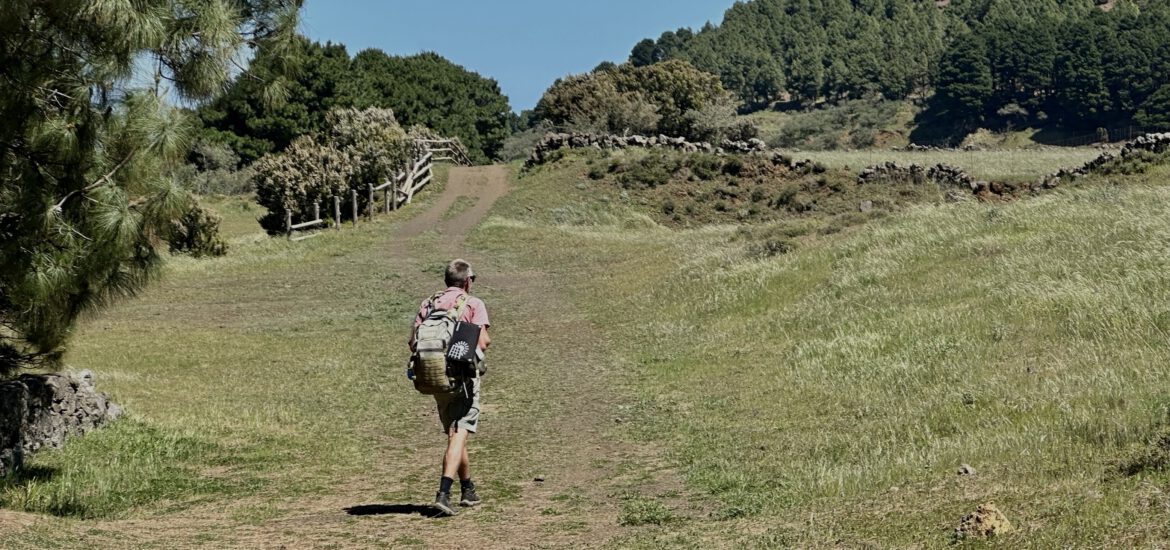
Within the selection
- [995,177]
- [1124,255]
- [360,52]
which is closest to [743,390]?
[1124,255]

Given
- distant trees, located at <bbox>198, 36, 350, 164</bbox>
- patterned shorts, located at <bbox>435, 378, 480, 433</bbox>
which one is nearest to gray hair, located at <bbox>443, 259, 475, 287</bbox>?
patterned shorts, located at <bbox>435, 378, 480, 433</bbox>

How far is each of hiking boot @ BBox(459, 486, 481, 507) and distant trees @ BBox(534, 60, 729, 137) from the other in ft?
170

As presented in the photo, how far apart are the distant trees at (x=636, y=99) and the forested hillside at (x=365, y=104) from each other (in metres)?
12.8

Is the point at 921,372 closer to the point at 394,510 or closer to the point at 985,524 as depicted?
the point at 394,510

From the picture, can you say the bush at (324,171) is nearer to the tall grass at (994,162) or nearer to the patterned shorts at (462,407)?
the tall grass at (994,162)

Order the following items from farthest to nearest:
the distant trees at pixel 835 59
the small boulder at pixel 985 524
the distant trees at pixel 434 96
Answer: the distant trees at pixel 835 59 < the distant trees at pixel 434 96 < the small boulder at pixel 985 524

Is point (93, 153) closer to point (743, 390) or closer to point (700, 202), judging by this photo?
point (743, 390)

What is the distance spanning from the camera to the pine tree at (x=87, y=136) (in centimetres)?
911

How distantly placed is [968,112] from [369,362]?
407 feet

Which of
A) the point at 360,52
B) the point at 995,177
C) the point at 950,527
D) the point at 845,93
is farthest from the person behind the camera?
the point at 845,93

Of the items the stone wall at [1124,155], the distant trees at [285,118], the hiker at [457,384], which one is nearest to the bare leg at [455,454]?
the hiker at [457,384]

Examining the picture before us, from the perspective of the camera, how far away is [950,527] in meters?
6.42

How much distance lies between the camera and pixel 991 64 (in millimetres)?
136000

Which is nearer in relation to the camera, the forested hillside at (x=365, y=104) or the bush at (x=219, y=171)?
the bush at (x=219, y=171)
